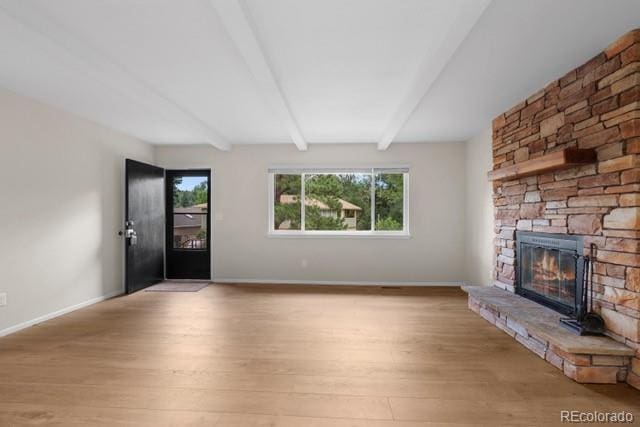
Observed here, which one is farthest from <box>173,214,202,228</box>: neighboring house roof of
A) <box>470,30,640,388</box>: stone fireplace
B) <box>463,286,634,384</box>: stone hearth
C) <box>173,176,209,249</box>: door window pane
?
<box>463,286,634,384</box>: stone hearth

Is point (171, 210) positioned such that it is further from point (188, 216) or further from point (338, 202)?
point (338, 202)

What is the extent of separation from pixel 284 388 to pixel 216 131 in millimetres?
3676

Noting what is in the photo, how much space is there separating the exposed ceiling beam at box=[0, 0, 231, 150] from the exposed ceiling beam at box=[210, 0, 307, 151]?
3.62 feet

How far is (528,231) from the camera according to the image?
3371 mm

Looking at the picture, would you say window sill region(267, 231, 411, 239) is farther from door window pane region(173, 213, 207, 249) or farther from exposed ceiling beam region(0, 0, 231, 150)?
exposed ceiling beam region(0, 0, 231, 150)

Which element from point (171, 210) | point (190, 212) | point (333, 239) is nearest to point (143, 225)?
point (171, 210)

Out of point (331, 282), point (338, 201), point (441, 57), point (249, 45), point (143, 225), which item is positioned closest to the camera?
point (249, 45)

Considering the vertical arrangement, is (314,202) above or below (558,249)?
above

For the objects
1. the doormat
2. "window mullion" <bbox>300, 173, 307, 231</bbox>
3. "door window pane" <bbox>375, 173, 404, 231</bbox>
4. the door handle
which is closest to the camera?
the door handle

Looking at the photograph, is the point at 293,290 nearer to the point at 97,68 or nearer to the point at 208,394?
the point at 208,394

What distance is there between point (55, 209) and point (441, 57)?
421cm

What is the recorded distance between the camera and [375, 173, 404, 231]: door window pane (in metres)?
5.38

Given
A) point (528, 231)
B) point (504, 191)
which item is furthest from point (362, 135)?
point (528, 231)

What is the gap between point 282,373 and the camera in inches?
92.7
